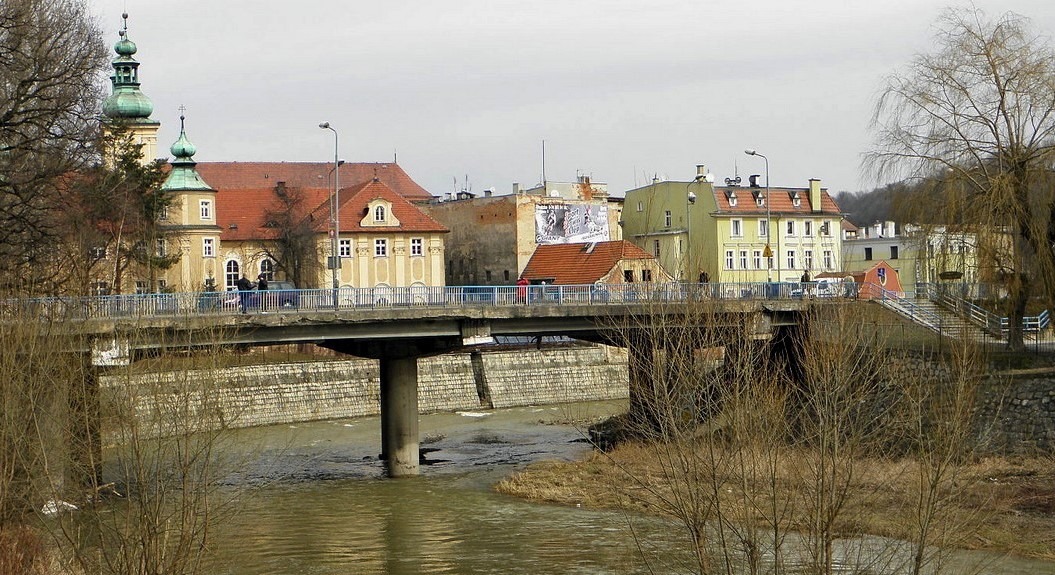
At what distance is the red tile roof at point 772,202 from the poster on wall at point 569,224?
40.3 feet

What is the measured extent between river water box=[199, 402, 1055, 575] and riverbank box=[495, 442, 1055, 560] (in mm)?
818

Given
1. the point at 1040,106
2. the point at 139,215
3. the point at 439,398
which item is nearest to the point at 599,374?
the point at 439,398

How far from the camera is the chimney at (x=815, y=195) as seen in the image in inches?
3469

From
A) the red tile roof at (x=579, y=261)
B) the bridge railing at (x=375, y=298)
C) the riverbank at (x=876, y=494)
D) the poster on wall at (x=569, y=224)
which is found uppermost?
the poster on wall at (x=569, y=224)

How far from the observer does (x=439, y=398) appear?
2628 inches

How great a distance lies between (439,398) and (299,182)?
178 feet

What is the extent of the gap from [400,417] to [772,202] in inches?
1859

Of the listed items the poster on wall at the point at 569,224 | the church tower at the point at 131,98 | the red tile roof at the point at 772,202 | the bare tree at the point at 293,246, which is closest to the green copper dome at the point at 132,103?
the church tower at the point at 131,98

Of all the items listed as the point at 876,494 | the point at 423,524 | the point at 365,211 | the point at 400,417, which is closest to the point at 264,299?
the point at 400,417

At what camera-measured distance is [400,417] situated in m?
45.6

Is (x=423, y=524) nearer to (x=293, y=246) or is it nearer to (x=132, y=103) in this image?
(x=293, y=246)

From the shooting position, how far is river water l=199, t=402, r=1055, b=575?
29.2 meters

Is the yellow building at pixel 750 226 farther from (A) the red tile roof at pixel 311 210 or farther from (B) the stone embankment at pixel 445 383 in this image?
(A) the red tile roof at pixel 311 210

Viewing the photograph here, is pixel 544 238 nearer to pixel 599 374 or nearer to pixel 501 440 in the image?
pixel 599 374
